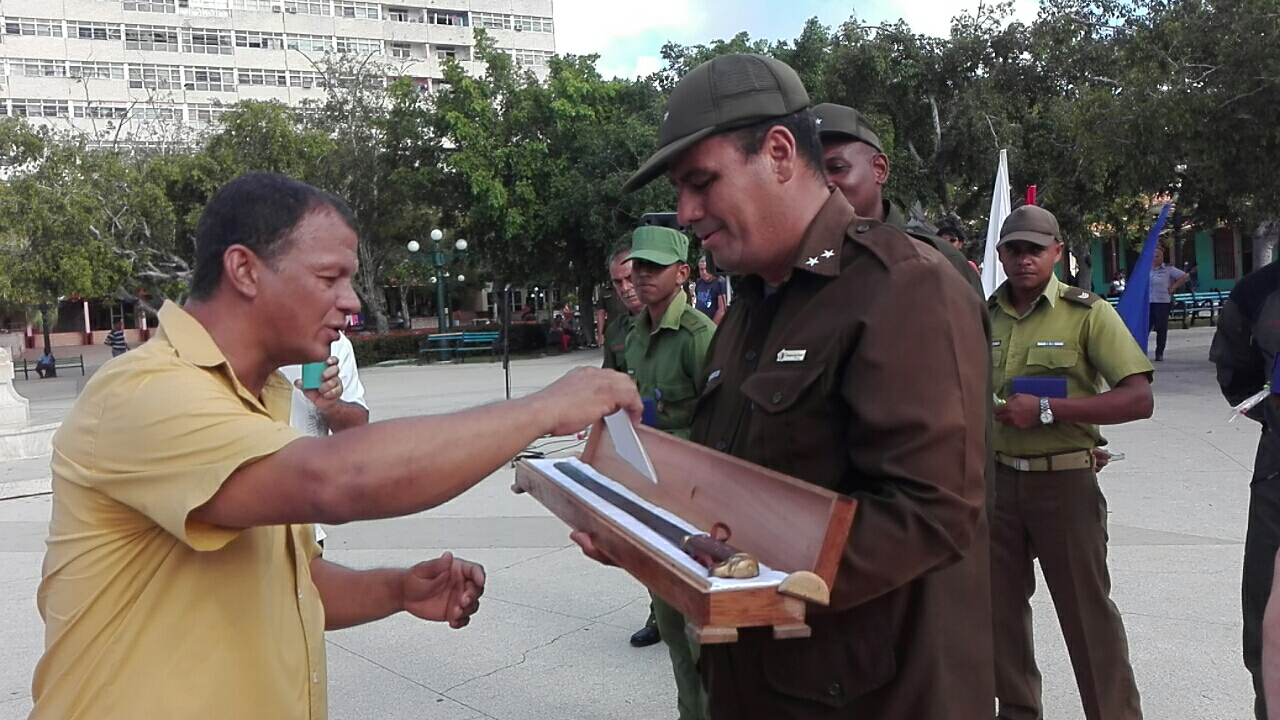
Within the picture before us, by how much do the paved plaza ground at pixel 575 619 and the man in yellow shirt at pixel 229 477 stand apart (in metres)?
2.68

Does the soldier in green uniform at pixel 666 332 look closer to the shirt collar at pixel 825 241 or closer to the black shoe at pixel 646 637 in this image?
the black shoe at pixel 646 637

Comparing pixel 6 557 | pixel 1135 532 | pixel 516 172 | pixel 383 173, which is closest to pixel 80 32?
pixel 383 173

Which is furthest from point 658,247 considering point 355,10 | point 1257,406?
point 355,10

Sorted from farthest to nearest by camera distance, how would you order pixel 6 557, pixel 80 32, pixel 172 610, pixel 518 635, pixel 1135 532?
pixel 80 32 → pixel 6 557 → pixel 1135 532 → pixel 518 635 → pixel 172 610

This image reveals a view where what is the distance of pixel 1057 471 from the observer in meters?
3.88

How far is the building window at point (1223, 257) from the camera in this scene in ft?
141

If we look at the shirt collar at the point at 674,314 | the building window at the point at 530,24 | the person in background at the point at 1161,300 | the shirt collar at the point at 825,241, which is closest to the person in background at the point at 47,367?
the person in background at the point at 1161,300

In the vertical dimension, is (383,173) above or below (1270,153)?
above

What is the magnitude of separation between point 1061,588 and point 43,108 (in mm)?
67103

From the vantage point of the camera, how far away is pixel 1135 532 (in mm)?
6582

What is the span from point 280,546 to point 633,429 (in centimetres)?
70

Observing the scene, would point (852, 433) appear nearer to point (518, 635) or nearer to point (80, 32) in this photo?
point (518, 635)

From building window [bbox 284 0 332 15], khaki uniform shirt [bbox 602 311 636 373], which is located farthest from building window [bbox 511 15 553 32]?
khaki uniform shirt [bbox 602 311 636 373]

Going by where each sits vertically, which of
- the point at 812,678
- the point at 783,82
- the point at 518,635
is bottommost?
the point at 518,635
